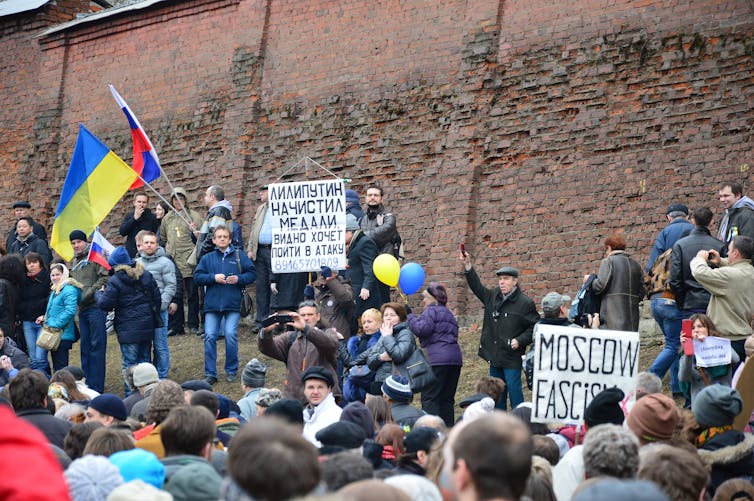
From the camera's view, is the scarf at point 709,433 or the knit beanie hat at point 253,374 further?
the knit beanie hat at point 253,374

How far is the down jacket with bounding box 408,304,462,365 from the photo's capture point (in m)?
11.5

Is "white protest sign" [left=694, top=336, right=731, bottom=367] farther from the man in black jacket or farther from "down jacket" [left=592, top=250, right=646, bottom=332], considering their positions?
"down jacket" [left=592, top=250, right=646, bottom=332]

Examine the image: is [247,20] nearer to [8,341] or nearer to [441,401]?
[8,341]

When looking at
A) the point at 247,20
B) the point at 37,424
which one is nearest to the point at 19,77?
the point at 247,20

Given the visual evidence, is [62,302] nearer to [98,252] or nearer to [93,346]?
[93,346]

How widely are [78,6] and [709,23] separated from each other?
1290 centimetres

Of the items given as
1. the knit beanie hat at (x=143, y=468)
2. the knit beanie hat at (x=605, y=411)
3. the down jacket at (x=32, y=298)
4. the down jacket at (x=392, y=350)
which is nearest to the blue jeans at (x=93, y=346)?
the down jacket at (x=32, y=298)

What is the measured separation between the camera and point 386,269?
535 inches

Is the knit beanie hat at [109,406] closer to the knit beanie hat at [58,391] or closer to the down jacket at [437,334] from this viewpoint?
the knit beanie hat at [58,391]

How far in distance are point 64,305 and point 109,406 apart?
5.73 meters

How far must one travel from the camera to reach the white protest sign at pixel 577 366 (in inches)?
346

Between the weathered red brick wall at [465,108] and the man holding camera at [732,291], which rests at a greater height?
the weathered red brick wall at [465,108]

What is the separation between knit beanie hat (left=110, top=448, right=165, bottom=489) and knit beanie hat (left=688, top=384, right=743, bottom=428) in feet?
11.2

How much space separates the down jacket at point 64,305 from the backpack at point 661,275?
6553 millimetres
